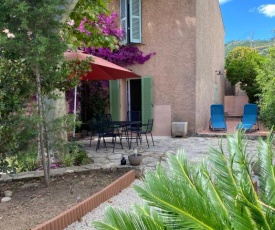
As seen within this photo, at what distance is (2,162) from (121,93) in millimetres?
8521

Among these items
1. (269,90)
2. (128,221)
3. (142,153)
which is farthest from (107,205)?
(269,90)

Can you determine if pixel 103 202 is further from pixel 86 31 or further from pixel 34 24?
pixel 86 31

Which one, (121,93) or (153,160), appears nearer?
(153,160)

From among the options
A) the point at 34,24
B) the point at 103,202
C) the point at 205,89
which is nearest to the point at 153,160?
the point at 103,202

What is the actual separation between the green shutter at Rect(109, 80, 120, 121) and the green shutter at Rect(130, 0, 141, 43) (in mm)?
2073

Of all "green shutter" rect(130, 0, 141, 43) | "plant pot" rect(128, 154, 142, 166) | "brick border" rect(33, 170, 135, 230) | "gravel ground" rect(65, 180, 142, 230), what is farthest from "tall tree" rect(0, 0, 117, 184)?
"green shutter" rect(130, 0, 141, 43)

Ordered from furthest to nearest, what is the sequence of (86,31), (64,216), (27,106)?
(86,31) < (27,106) < (64,216)

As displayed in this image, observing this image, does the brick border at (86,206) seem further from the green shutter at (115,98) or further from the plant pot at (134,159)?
the green shutter at (115,98)

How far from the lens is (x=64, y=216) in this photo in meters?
3.65

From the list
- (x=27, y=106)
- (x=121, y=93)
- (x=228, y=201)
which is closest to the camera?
(x=228, y=201)

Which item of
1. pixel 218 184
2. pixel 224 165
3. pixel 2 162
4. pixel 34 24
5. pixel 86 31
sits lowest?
pixel 2 162

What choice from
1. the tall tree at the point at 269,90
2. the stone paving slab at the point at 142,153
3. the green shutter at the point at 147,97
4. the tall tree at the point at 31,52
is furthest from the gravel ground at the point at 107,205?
the green shutter at the point at 147,97

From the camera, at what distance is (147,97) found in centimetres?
1206

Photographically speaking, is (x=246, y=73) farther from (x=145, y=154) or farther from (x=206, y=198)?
(x=206, y=198)
